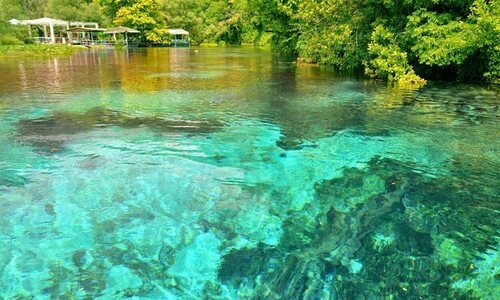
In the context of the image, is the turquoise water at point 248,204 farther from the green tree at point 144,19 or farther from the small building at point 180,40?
the small building at point 180,40

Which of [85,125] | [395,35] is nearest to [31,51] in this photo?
[85,125]

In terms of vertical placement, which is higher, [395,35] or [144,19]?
[144,19]

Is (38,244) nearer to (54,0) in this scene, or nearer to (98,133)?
(98,133)

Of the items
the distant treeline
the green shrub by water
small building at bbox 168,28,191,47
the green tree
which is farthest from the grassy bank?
small building at bbox 168,28,191,47

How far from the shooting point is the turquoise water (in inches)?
148

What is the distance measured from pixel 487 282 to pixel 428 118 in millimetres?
6985

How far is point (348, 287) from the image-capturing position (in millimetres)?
3631

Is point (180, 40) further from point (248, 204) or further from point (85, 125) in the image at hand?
point (248, 204)

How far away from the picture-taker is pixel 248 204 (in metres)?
5.29

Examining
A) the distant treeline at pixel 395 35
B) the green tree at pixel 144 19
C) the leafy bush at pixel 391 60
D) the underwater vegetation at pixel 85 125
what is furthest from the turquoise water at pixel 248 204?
the green tree at pixel 144 19

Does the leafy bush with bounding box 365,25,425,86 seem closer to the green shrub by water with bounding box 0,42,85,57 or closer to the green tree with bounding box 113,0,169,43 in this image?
the green shrub by water with bounding box 0,42,85,57

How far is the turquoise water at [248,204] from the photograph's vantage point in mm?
3748

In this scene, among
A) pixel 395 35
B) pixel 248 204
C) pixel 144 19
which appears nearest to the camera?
pixel 248 204

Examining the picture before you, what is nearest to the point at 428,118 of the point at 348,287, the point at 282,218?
the point at 282,218
